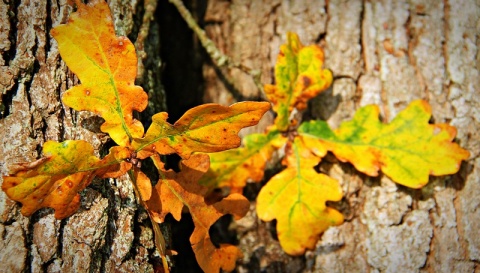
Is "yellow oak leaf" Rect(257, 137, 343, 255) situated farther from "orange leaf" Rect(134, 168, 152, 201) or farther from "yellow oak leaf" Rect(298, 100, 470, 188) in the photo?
"orange leaf" Rect(134, 168, 152, 201)

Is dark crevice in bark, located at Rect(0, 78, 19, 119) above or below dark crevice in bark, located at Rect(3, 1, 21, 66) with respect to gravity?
below

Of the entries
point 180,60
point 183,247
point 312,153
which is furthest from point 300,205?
point 180,60

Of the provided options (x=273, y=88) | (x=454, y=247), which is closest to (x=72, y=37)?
(x=273, y=88)

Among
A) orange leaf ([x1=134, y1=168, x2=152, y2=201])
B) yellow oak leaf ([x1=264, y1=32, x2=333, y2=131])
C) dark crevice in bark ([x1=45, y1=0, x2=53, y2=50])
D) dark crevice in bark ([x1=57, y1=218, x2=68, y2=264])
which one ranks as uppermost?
dark crevice in bark ([x1=45, y1=0, x2=53, y2=50])

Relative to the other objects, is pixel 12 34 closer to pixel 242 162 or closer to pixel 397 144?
pixel 242 162

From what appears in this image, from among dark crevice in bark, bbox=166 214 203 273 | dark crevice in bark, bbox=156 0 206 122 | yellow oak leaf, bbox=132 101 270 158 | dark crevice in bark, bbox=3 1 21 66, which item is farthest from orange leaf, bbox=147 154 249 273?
dark crevice in bark, bbox=156 0 206 122

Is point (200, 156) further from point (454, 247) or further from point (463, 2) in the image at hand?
point (463, 2)
